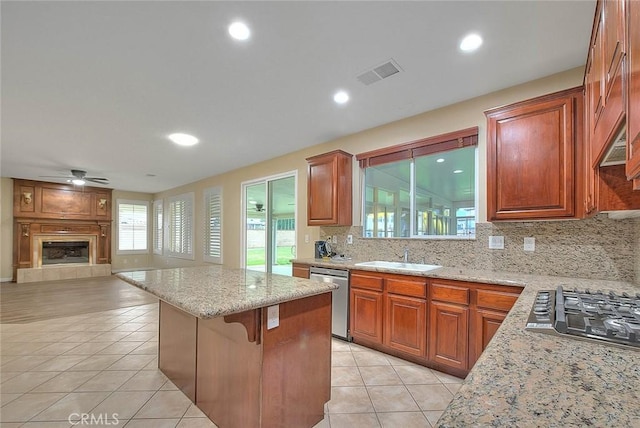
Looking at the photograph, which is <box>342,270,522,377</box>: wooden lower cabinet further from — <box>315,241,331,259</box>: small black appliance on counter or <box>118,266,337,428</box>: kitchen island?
<box>118,266,337,428</box>: kitchen island

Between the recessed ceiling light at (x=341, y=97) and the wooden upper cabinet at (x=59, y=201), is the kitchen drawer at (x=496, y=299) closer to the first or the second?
the recessed ceiling light at (x=341, y=97)

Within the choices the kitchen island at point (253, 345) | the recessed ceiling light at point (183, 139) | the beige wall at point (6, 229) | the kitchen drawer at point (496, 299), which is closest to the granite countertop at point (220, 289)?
the kitchen island at point (253, 345)

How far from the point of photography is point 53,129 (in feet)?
12.0

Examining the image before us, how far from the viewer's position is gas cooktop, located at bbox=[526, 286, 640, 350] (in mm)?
918

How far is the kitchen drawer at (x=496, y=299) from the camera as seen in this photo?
209 cm

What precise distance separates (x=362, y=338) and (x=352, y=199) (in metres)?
1.71

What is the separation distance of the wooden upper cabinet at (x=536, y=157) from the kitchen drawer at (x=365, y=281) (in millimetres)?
1161

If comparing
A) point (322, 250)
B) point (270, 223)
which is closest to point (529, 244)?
point (322, 250)

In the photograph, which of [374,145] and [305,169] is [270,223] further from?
[374,145]

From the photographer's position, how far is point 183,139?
13.5 ft

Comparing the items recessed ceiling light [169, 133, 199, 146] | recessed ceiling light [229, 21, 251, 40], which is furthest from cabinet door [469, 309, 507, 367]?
recessed ceiling light [169, 133, 199, 146]

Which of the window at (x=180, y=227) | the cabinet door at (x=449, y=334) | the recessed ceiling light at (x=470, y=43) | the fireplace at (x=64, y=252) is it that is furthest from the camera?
the fireplace at (x=64, y=252)

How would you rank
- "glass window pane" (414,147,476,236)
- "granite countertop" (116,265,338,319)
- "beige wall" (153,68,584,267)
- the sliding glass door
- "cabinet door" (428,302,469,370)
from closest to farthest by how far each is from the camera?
1. "granite countertop" (116,265,338,319)
2. "cabinet door" (428,302,469,370)
3. "beige wall" (153,68,584,267)
4. "glass window pane" (414,147,476,236)
5. the sliding glass door

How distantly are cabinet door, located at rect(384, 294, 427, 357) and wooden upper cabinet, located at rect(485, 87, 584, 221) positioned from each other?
1033 millimetres
